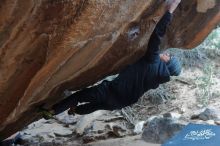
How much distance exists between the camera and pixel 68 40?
4371 millimetres

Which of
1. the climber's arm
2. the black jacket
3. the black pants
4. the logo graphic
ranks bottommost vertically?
the logo graphic

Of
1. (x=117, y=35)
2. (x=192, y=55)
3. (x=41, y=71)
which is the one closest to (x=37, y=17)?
(x=41, y=71)

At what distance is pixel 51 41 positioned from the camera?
14.3ft

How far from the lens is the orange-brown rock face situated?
404cm

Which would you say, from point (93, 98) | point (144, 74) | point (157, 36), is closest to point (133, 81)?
point (144, 74)

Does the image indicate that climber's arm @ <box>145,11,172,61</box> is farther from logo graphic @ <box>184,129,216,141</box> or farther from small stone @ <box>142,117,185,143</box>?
logo graphic @ <box>184,129,216,141</box>

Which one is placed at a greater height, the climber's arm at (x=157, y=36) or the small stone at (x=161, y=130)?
the climber's arm at (x=157, y=36)

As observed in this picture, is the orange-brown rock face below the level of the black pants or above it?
above

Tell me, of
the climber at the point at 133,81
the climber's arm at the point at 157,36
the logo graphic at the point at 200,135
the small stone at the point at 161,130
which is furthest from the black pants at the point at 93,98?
the logo graphic at the point at 200,135

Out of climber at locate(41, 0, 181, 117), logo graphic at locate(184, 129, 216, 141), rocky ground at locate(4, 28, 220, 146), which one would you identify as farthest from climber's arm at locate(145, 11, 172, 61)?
logo graphic at locate(184, 129, 216, 141)

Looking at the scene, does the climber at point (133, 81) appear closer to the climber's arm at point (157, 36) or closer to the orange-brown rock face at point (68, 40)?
the climber's arm at point (157, 36)

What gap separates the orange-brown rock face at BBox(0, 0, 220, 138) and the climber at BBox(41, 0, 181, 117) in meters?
0.24

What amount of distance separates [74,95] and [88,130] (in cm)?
361

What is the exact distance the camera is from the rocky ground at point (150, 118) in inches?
291
